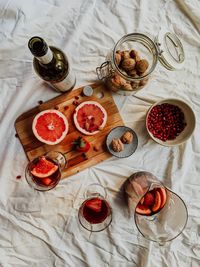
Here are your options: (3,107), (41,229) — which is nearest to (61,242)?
(41,229)

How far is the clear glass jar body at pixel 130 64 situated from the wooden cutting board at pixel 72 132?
0.19 ft

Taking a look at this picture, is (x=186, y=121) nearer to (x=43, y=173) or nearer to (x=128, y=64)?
(x=128, y=64)

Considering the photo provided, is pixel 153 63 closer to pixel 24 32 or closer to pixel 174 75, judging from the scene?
pixel 174 75

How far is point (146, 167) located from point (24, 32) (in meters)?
0.60

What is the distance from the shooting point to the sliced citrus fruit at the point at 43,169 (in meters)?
1.06

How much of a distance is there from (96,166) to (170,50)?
17.7 inches

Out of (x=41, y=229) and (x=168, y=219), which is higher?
(x=168, y=219)

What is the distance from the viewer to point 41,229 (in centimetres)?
110

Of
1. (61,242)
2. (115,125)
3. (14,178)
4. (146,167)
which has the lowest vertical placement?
(61,242)

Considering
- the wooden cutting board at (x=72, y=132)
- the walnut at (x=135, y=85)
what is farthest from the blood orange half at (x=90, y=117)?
the walnut at (x=135, y=85)

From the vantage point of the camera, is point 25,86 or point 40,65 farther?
point 25,86

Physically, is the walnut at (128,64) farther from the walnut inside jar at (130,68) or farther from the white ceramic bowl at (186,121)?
the white ceramic bowl at (186,121)

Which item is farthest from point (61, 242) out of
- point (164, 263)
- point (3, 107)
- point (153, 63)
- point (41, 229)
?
point (153, 63)

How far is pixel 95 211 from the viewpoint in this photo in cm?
109
